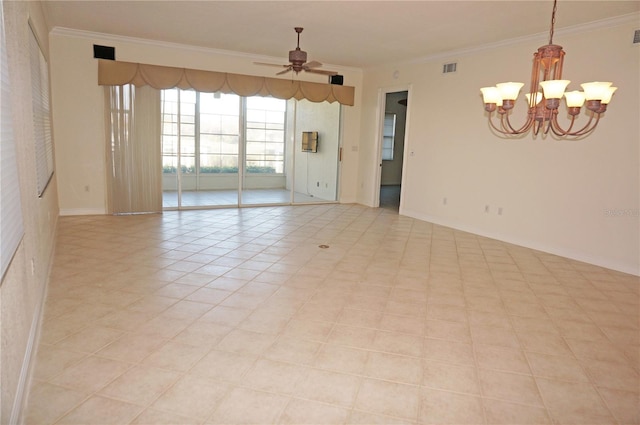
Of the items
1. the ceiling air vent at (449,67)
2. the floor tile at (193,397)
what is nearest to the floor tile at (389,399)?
→ the floor tile at (193,397)

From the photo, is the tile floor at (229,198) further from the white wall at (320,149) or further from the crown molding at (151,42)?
the crown molding at (151,42)

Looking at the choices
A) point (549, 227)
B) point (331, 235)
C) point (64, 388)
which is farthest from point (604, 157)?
point (64, 388)

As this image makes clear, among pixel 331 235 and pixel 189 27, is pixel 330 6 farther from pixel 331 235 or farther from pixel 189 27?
pixel 331 235

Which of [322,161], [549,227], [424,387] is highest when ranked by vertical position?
[322,161]

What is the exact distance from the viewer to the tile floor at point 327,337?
7.02 feet

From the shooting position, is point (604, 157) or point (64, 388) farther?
point (604, 157)

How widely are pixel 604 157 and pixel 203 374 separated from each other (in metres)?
4.87

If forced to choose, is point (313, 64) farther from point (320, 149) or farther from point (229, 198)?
point (229, 198)

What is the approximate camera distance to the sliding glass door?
7727 millimetres

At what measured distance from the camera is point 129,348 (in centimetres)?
261

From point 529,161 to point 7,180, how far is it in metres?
5.61

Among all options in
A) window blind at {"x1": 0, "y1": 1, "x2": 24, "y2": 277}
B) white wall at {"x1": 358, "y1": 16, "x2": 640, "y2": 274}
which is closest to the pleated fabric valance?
white wall at {"x1": 358, "y1": 16, "x2": 640, "y2": 274}

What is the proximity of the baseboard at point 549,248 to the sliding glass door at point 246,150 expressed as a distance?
2.80 meters

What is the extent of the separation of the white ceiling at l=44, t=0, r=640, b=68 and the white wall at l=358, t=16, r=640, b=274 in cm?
37
